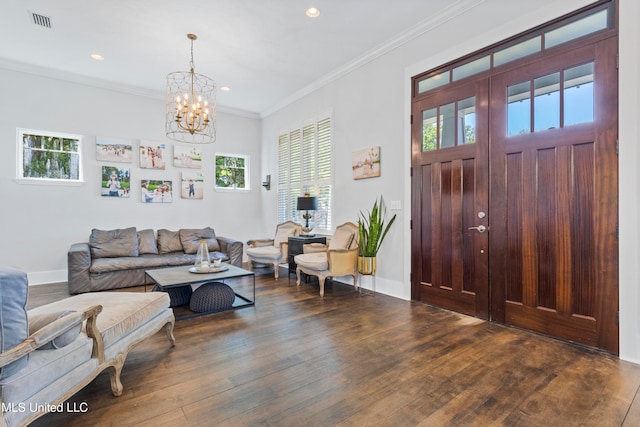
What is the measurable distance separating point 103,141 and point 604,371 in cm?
680

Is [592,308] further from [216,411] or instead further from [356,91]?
[356,91]

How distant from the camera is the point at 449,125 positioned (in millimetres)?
3523

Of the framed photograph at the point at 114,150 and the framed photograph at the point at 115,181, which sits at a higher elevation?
the framed photograph at the point at 114,150

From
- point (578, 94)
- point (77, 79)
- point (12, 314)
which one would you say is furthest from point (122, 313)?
point (77, 79)

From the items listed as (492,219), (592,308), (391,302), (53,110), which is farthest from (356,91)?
(53,110)

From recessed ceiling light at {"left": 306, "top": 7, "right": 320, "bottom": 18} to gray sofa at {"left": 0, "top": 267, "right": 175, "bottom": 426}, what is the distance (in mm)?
3232

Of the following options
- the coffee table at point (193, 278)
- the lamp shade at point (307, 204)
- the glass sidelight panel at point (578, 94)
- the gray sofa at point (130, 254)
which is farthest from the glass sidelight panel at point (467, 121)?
the gray sofa at point (130, 254)

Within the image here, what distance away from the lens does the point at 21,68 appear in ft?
15.5

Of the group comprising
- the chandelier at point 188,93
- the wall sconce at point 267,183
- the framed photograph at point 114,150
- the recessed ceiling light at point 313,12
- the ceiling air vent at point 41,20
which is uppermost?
the ceiling air vent at point 41,20

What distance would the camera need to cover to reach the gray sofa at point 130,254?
4340mm

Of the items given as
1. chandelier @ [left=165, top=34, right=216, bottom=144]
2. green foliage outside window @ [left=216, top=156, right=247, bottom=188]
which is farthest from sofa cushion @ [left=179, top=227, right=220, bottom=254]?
chandelier @ [left=165, top=34, right=216, bottom=144]

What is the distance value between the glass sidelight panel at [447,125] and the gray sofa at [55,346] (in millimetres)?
3282

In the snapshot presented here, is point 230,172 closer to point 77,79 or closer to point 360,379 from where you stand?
point 77,79

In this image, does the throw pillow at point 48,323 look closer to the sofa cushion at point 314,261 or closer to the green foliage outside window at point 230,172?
the sofa cushion at point 314,261
